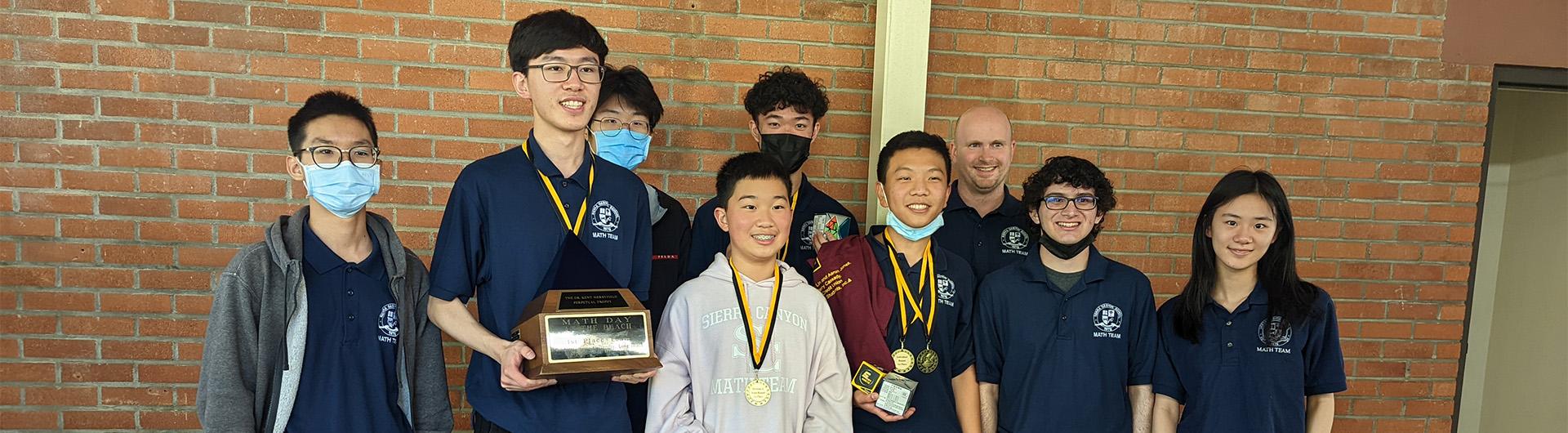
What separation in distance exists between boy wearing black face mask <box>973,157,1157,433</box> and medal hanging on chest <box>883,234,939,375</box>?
0.18 m

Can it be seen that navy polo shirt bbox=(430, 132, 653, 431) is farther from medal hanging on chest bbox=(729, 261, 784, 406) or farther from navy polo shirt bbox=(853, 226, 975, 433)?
navy polo shirt bbox=(853, 226, 975, 433)

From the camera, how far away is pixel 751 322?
243 cm

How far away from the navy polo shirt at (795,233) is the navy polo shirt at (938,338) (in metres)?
0.34

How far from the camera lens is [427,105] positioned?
12.3 feet

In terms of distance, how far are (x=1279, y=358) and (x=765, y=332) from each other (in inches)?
61.4

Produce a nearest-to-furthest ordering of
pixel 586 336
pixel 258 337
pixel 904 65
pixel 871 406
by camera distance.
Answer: pixel 586 336, pixel 258 337, pixel 871 406, pixel 904 65

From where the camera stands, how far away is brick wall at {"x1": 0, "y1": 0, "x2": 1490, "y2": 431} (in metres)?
3.58

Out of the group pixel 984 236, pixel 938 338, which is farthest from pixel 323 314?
pixel 984 236

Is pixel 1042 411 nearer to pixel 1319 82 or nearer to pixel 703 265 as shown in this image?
pixel 703 265

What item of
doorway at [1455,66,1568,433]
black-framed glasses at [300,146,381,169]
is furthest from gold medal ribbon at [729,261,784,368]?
doorway at [1455,66,1568,433]

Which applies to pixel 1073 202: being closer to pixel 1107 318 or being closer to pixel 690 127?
pixel 1107 318

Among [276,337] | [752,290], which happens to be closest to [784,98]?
[752,290]

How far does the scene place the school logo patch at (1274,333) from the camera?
2705 mm

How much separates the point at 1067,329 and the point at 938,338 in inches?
14.6
